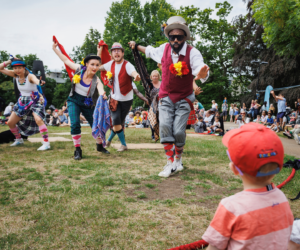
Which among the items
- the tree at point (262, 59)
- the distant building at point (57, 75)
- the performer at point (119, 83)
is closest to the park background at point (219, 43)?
the tree at point (262, 59)

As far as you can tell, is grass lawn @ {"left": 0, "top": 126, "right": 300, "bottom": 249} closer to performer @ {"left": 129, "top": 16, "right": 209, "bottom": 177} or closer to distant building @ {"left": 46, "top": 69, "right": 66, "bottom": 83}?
performer @ {"left": 129, "top": 16, "right": 209, "bottom": 177}

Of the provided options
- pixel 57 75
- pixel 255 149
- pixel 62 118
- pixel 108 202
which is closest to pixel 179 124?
pixel 108 202

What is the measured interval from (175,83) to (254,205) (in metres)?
2.81

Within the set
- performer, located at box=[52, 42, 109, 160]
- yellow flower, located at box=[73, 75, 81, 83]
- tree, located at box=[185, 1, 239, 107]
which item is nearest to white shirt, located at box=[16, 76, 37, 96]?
performer, located at box=[52, 42, 109, 160]

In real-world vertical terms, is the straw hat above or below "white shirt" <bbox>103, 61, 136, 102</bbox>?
above

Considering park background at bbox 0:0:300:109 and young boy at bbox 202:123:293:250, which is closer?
young boy at bbox 202:123:293:250

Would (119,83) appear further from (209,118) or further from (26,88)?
(209,118)

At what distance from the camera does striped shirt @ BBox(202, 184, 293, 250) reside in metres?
1.16

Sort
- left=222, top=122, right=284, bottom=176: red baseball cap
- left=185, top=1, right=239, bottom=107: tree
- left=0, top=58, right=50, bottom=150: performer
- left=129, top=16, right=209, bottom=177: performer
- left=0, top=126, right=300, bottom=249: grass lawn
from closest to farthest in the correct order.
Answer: left=222, top=122, right=284, bottom=176: red baseball cap
left=0, top=126, right=300, bottom=249: grass lawn
left=129, top=16, right=209, bottom=177: performer
left=0, top=58, right=50, bottom=150: performer
left=185, top=1, right=239, bottom=107: tree

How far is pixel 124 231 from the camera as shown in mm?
1995

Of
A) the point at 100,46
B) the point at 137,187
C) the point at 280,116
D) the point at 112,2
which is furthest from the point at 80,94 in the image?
the point at 112,2

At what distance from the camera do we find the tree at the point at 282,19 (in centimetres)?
801

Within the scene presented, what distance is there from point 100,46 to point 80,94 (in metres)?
1.51

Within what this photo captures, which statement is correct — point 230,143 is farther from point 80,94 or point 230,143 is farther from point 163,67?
point 80,94
